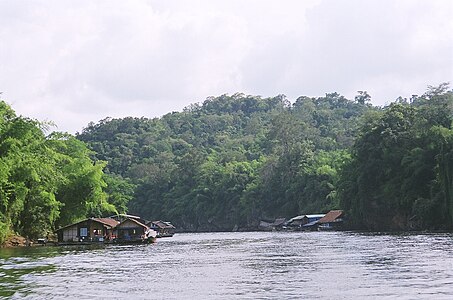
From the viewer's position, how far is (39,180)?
208ft

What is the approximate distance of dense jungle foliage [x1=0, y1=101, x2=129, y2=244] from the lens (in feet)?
197

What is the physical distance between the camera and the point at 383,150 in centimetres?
9325

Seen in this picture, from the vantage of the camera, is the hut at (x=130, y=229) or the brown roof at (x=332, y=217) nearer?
the hut at (x=130, y=229)

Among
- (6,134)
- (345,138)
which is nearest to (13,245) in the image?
(6,134)

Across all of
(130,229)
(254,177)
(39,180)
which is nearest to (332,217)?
(130,229)

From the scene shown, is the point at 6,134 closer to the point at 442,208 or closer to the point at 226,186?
the point at 442,208

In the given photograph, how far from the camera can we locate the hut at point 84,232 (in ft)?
238

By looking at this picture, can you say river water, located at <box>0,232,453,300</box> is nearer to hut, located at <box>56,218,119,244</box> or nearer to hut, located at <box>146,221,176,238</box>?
hut, located at <box>56,218,119,244</box>

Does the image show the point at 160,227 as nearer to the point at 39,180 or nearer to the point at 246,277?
the point at 39,180

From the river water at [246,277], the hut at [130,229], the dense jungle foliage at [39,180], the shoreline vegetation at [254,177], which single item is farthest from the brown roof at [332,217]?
the river water at [246,277]

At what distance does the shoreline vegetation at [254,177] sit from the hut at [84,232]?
1896 millimetres

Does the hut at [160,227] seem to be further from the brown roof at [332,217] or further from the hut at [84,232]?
the hut at [84,232]

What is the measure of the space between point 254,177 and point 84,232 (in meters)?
85.4

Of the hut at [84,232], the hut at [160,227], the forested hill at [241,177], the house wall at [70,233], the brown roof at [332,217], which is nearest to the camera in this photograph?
the hut at [84,232]
